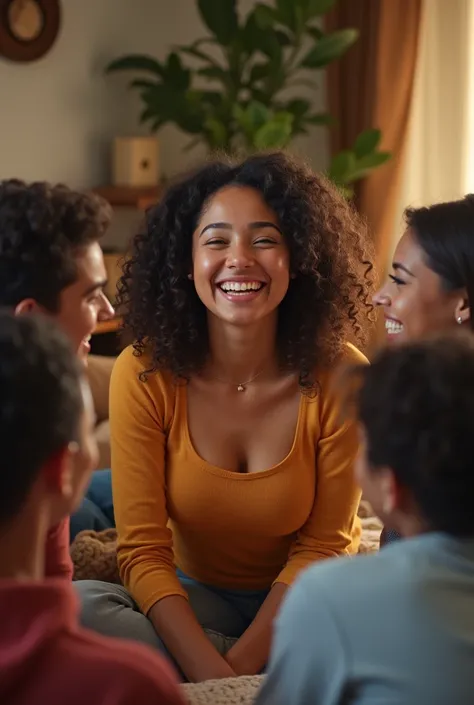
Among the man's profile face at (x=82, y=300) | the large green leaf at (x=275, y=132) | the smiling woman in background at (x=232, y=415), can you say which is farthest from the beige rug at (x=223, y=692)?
the large green leaf at (x=275, y=132)

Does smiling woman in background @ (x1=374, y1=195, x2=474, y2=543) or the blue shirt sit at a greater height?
smiling woman in background @ (x1=374, y1=195, x2=474, y2=543)

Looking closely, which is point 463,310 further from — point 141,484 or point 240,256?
point 141,484

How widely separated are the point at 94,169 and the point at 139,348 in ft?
7.12

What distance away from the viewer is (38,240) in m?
1.52

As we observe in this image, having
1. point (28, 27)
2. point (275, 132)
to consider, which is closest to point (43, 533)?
point (275, 132)

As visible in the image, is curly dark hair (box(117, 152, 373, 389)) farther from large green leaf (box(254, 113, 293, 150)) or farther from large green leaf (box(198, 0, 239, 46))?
large green leaf (box(198, 0, 239, 46))

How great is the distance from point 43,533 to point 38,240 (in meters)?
0.64

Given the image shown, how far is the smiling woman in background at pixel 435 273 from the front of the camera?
1704mm

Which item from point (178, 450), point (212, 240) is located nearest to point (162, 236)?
point (212, 240)

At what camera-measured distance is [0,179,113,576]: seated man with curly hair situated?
58.9 inches

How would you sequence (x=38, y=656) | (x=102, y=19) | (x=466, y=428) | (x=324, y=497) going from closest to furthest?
(x=38, y=656) < (x=466, y=428) < (x=324, y=497) < (x=102, y=19)

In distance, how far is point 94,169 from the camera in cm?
384

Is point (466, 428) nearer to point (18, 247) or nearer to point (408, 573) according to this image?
point (408, 573)

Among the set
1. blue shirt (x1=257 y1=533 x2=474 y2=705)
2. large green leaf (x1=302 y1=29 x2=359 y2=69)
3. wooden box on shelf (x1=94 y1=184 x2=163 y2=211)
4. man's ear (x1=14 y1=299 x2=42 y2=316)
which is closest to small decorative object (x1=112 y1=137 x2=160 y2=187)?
wooden box on shelf (x1=94 y1=184 x2=163 y2=211)
